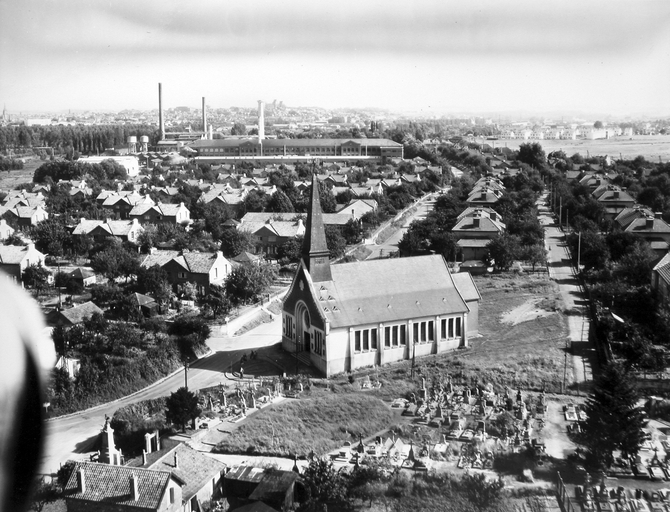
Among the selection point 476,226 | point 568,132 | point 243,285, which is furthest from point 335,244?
point 568,132

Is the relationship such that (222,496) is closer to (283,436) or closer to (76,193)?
(283,436)

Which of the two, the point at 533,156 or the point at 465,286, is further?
the point at 533,156

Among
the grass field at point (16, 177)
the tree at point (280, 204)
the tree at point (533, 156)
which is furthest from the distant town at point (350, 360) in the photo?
the tree at point (533, 156)

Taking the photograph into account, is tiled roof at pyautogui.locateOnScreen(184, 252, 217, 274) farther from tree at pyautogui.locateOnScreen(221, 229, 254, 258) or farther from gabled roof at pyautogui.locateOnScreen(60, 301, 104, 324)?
gabled roof at pyautogui.locateOnScreen(60, 301, 104, 324)

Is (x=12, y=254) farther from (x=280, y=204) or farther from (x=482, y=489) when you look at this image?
(x=482, y=489)

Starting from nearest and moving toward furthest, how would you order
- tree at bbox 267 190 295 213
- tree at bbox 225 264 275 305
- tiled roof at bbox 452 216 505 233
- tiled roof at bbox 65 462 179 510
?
tiled roof at bbox 65 462 179 510, tree at bbox 225 264 275 305, tiled roof at bbox 452 216 505 233, tree at bbox 267 190 295 213

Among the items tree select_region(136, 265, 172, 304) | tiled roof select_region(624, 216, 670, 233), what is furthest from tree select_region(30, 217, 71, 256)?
tiled roof select_region(624, 216, 670, 233)

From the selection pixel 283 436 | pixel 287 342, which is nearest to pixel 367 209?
pixel 287 342
